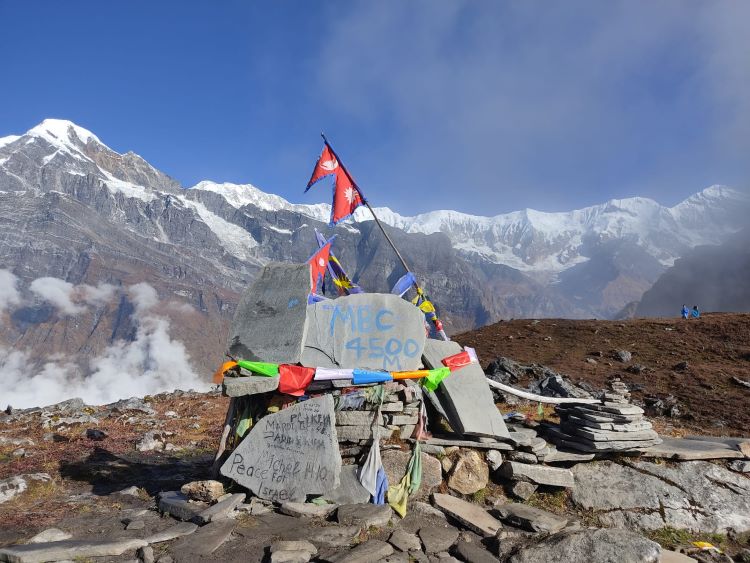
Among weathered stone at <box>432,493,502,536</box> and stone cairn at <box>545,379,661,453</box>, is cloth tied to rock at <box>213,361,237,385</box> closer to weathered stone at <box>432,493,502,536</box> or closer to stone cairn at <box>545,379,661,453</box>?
weathered stone at <box>432,493,502,536</box>

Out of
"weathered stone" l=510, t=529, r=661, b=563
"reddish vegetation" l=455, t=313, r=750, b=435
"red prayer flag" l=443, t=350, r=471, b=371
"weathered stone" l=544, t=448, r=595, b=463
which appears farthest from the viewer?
"reddish vegetation" l=455, t=313, r=750, b=435

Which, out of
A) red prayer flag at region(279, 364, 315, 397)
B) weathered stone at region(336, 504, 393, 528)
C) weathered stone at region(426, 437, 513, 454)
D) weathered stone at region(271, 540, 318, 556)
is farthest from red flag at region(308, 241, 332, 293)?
weathered stone at region(271, 540, 318, 556)

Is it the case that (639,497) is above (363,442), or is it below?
below

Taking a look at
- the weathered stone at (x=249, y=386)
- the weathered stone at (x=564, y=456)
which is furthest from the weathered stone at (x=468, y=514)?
the weathered stone at (x=249, y=386)

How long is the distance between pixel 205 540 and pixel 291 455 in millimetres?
2019

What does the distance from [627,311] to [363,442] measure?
215 m

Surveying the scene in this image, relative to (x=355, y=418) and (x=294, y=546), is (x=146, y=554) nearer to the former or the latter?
(x=294, y=546)

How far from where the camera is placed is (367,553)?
6242mm

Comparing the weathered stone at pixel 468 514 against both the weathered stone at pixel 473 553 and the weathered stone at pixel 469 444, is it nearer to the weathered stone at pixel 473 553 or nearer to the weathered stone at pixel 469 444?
the weathered stone at pixel 473 553

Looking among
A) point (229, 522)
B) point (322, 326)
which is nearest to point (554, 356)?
point (322, 326)

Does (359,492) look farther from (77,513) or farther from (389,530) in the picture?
(77,513)

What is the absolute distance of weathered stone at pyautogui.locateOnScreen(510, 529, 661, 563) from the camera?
20.4 feet

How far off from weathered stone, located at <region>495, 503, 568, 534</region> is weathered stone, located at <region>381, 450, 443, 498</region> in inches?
47.0

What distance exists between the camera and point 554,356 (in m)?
34.1
